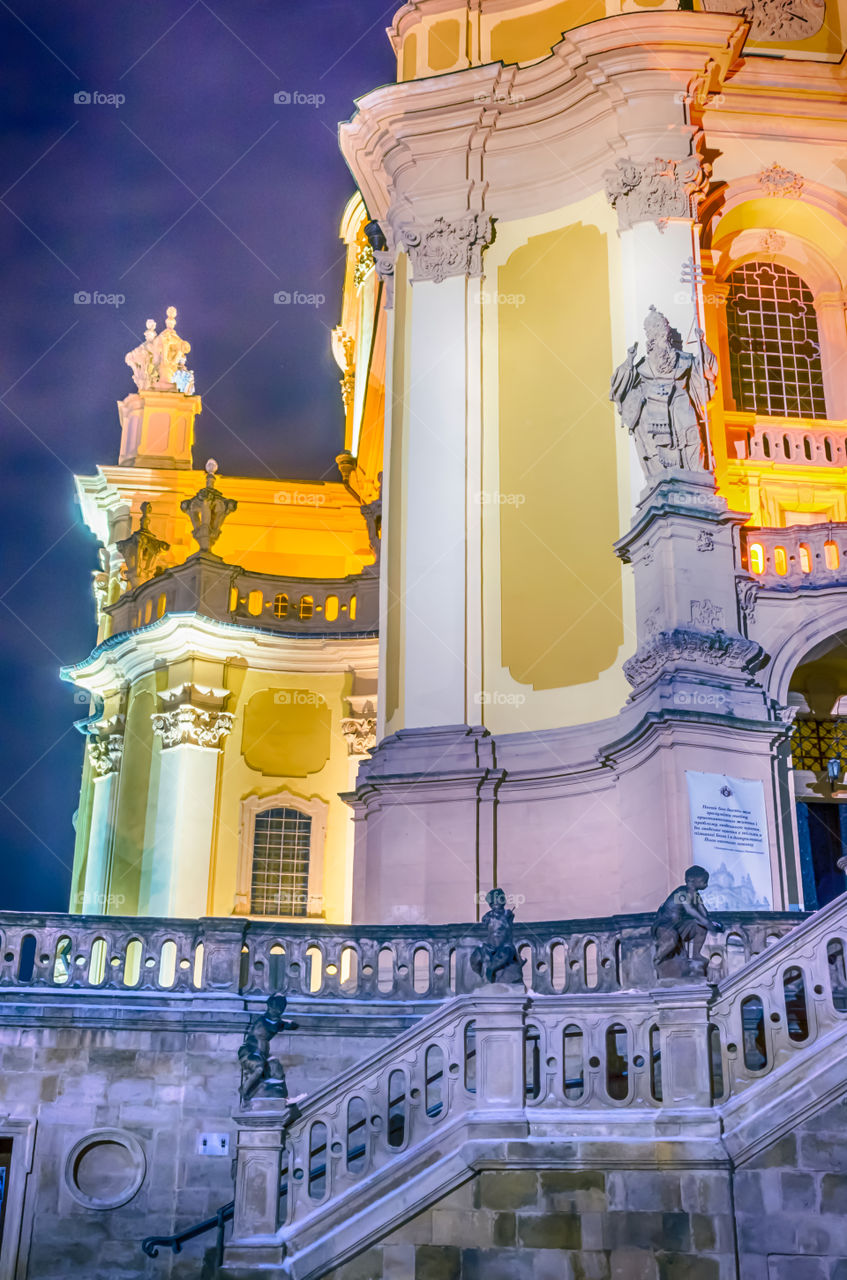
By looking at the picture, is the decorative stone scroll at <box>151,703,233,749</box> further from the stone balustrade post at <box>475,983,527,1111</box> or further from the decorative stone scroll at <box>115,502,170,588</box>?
the stone balustrade post at <box>475,983,527,1111</box>

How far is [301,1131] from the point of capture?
1215cm

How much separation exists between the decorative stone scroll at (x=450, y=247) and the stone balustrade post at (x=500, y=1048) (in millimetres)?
14430

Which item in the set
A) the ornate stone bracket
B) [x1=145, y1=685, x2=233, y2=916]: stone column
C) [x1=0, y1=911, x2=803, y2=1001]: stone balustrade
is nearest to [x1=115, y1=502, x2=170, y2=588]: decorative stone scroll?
[x1=145, y1=685, x2=233, y2=916]: stone column

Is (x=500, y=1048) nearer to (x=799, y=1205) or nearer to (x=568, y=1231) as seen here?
(x=568, y=1231)

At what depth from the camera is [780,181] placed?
915 inches

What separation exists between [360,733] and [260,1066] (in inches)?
595

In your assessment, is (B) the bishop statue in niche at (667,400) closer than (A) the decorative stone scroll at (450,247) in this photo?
Yes

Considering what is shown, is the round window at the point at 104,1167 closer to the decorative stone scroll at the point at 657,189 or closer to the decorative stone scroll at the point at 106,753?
the decorative stone scroll at the point at 657,189

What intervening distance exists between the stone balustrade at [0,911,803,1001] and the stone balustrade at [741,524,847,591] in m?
6.39

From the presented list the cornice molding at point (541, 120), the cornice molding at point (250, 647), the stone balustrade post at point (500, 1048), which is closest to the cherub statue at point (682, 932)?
the stone balustrade post at point (500, 1048)

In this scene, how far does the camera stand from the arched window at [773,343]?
2339 centimetres

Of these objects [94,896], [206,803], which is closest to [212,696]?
[206,803]

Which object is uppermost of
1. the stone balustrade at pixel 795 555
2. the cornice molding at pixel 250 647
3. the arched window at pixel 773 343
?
the arched window at pixel 773 343

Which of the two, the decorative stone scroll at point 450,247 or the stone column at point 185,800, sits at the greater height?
the decorative stone scroll at point 450,247
